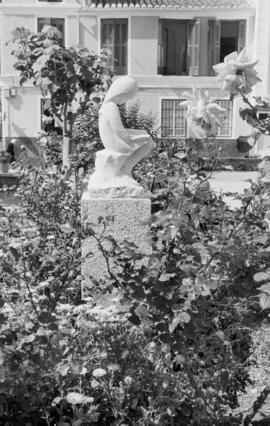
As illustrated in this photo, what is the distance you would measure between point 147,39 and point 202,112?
24.7m

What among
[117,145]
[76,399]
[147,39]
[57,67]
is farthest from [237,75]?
[147,39]

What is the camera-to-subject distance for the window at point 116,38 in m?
27.2

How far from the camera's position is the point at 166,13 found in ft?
88.1

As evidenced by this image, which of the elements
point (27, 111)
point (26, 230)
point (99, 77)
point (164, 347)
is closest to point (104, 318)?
point (164, 347)

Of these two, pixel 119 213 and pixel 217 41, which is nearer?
pixel 119 213

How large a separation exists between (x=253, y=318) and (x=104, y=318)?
0.88 meters

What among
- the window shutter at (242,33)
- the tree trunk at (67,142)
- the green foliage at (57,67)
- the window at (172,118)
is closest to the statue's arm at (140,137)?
the tree trunk at (67,142)

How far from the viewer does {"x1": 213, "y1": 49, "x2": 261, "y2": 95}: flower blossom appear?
9.53ft

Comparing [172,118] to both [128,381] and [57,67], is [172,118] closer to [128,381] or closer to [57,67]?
[57,67]

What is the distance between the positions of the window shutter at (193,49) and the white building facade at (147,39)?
39 mm

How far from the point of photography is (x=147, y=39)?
27.0 meters

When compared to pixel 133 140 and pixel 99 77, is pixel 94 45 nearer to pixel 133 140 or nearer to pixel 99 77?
pixel 99 77

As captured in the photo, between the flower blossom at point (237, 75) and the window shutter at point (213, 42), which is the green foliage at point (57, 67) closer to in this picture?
the flower blossom at point (237, 75)

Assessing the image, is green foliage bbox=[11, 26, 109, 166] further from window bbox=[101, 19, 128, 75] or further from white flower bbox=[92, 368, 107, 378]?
window bbox=[101, 19, 128, 75]
